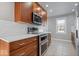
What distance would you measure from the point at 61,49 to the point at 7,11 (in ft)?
6.55

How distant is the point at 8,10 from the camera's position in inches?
115

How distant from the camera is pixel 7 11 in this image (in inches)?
114

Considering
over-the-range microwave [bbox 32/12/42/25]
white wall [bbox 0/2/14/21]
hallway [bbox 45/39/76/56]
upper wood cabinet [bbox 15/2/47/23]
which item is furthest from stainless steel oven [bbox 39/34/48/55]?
white wall [bbox 0/2/14/21]

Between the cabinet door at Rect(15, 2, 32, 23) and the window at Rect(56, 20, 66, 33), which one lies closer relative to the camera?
the cabinet door at Rect(15, 2, 32, 23)

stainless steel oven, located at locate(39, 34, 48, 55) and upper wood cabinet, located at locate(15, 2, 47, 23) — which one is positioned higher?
upper wood cabinet, located at locate(15, 2, 47, 23)

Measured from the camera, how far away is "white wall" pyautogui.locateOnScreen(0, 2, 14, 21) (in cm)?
271

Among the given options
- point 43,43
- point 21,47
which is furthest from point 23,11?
point 43,43

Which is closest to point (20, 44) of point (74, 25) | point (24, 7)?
point (24, 7)

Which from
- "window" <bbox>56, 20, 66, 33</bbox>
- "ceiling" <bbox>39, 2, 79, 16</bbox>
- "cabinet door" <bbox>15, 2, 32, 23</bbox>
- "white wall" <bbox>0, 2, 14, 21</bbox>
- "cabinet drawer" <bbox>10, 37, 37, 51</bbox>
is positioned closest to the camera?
"cabinet drawer" <bbox>10, 37, 37, 51</bbox>

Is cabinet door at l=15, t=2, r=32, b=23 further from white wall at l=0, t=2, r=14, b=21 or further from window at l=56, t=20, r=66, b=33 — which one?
window at l=56, t=20, r=66, b=33

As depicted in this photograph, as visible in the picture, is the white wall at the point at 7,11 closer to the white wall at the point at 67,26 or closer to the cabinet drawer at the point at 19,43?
the cabinet drawer at the point at 19,43

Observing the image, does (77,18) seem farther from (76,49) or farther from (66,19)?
(76,49)

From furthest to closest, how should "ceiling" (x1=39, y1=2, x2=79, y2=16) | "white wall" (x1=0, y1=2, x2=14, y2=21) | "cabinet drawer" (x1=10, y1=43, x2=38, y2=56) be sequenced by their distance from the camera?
1. "ceiling" (x1=39, y1=2, x2=79, y2=16)
2. "white wall" (x1=0, y1=2, x2=14, y2=21)
3. "cabinet drawer" (x1=10, y1=43, x2=38, y2=56)

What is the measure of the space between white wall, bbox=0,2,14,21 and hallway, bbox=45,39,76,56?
63.2 inches
